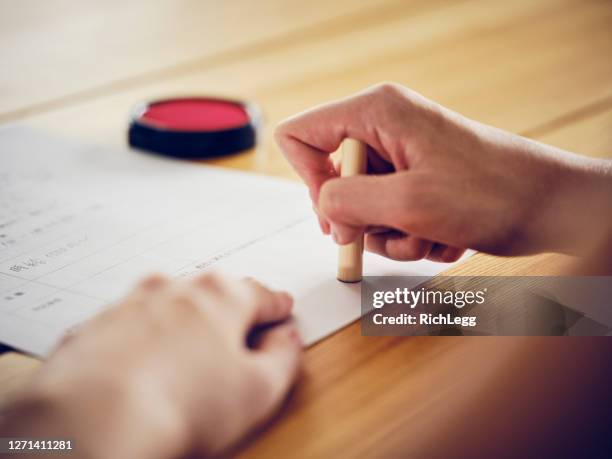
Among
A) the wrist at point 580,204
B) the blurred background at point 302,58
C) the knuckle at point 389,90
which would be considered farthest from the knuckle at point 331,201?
the blurred background at point 302,58

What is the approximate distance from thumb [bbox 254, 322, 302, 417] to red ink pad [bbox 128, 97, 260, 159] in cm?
51

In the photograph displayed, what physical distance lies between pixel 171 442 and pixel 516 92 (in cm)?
106

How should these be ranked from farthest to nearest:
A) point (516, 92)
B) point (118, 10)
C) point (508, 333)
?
point (118, 10) < point (516, 92) < point (508, 333)

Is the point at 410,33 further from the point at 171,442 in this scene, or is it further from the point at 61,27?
the point at 171,442

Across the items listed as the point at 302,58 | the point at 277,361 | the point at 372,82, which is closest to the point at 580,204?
the point at 277,361

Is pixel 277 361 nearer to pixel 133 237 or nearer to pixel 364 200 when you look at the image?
pixel 364 200

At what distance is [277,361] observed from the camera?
60cm

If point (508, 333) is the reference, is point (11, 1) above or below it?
above

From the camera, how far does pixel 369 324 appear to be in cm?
71

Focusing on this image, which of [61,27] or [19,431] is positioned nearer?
[19,431]

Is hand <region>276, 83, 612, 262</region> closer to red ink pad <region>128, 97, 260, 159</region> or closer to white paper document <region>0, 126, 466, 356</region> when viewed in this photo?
white paper document <region>0, 126, 466, 356</region>

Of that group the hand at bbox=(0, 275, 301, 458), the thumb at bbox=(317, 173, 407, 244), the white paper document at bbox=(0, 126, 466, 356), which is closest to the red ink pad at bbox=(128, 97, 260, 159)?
the white paper document at bbox=(0, 126, 466, 356)

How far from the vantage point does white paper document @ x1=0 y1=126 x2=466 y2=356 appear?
725 mm

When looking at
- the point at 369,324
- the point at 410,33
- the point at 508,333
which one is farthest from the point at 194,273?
the point at 410,33
